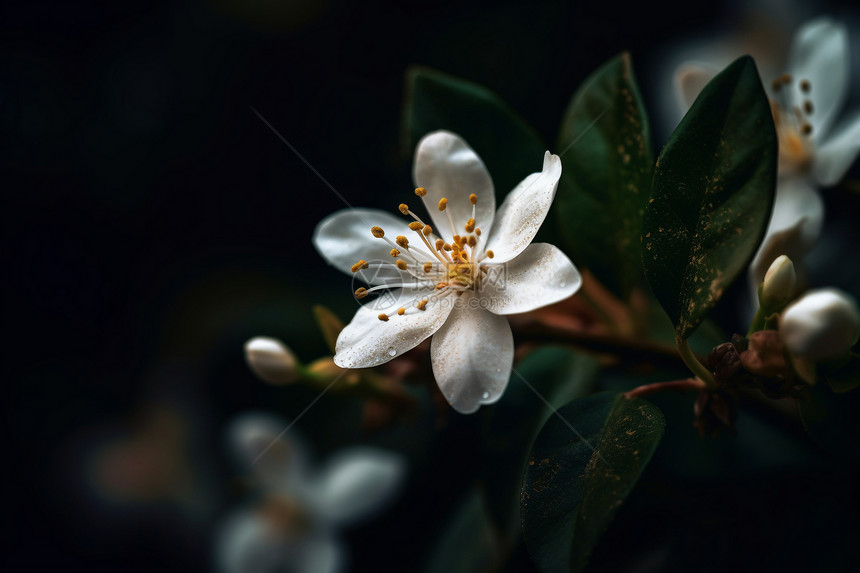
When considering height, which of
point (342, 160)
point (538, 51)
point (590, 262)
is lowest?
point (590, 262)

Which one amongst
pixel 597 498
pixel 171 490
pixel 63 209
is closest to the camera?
pixel 597 498

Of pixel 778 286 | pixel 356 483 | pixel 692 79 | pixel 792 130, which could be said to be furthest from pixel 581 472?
pixel 356 483

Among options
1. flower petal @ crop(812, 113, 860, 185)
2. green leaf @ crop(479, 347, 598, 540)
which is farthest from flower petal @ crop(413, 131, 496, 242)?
flower petal @ crop(812, 113, 860, 185)

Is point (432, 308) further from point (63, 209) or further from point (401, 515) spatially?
point (63, 209)

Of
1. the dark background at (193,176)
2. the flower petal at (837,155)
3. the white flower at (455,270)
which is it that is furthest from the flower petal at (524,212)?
the dark background at (193,176)

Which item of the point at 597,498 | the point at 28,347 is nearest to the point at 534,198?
the point at 597,498

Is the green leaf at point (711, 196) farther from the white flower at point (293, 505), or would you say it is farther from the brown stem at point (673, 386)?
the white flower at point (293, 505)
